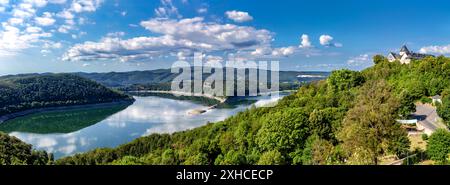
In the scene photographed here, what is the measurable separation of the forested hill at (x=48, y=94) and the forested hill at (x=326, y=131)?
54.7 meters

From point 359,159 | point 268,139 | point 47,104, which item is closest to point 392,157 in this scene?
point 359,159

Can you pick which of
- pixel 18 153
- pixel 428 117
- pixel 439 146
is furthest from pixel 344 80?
pixel 18 153

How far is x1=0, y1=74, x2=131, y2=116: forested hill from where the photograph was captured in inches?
3044

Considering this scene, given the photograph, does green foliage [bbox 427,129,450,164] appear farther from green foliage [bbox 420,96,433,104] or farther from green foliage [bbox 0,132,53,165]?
green foliage [bbox 0,132,53,165]

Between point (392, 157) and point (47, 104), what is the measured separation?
78567 millimetres

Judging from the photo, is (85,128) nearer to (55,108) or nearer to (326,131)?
(55,108)

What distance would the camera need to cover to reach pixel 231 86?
388ft

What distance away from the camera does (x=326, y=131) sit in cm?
1938

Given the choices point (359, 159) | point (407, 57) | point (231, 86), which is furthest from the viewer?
point (231, 86)

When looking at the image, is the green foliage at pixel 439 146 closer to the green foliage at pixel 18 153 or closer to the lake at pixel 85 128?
the green foliage at pixel 18 153

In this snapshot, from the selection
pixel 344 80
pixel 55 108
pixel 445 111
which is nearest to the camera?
pixel 445 111

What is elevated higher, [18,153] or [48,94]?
[48,94]

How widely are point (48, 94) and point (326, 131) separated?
8257 cm

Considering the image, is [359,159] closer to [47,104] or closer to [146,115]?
[146,115]
